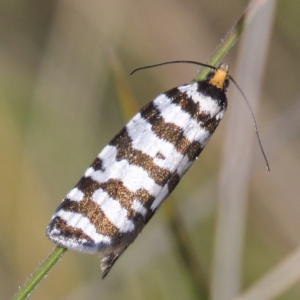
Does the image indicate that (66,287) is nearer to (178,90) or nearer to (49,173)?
(49,173)

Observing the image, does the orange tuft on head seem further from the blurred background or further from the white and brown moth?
the blurred background

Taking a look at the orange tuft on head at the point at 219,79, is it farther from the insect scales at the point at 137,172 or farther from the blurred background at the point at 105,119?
the blurred background at the point at 105,119

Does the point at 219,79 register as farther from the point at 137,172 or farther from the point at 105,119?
the point at 105,119

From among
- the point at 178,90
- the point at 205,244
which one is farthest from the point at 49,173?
the point at 178,90

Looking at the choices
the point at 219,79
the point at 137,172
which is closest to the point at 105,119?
the point at 219,79

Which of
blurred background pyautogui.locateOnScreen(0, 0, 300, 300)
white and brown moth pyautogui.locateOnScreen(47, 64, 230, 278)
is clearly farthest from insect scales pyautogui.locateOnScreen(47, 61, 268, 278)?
blurred background pyautogui.locateOnScreen(0, 0, 300, 300)

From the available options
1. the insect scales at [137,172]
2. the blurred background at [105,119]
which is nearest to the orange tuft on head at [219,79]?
the insect scales at [137,172]
